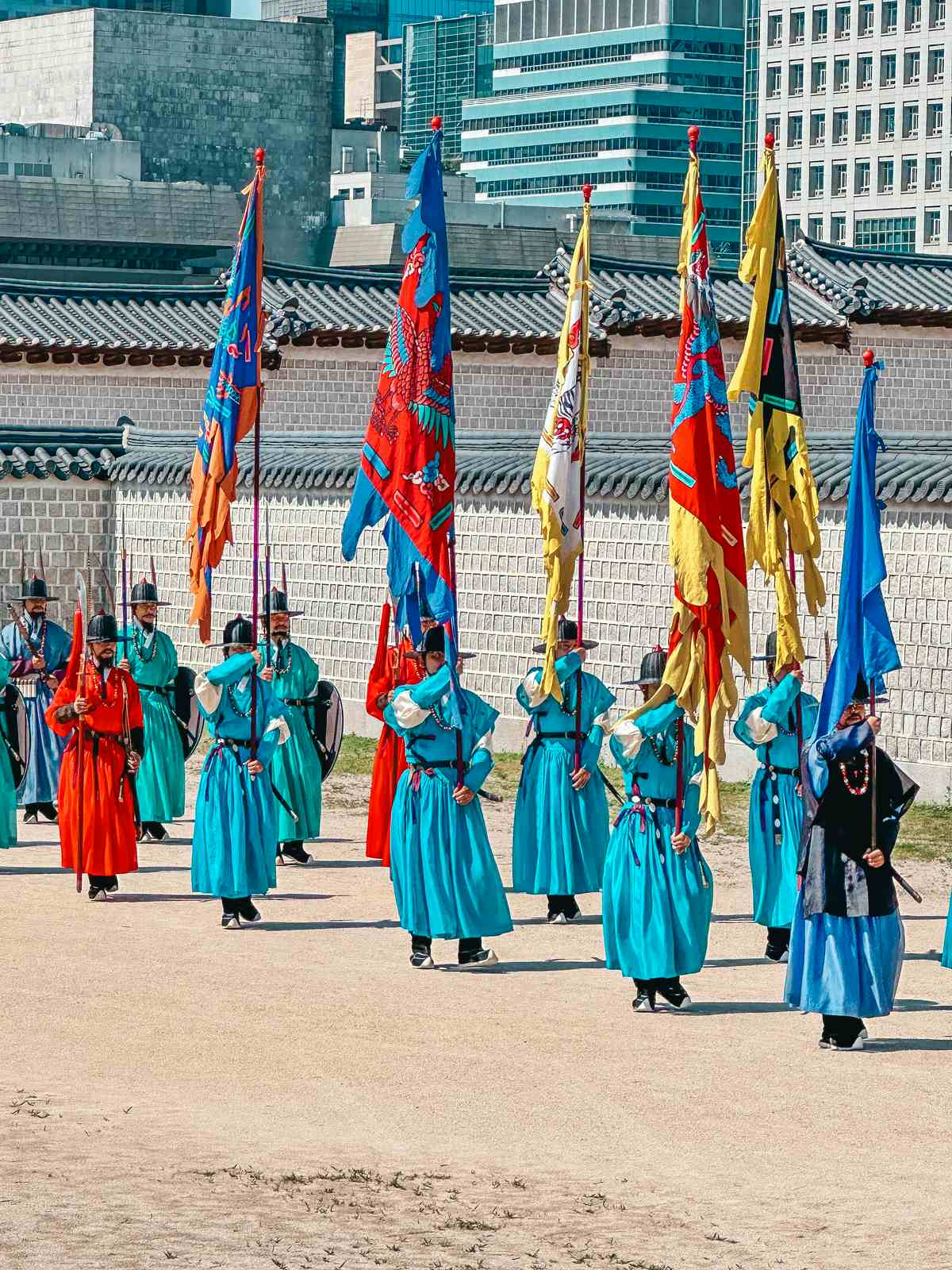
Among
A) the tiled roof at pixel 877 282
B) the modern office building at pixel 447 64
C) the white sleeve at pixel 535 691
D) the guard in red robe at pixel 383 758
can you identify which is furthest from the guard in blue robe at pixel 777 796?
the modern office building at pixel 447 64

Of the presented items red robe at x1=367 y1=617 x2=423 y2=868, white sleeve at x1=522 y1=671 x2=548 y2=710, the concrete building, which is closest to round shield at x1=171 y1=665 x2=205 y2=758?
red robe at x1=367 y1=617 x2=423 y2=868

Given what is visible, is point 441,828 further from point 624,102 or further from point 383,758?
point 624,102

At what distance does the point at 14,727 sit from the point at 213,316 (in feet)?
46.8

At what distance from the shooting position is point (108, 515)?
82.9 feet

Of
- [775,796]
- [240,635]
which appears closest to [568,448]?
[240,635]

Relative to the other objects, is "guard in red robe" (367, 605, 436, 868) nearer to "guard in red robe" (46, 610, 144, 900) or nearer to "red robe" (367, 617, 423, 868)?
"red robe" (367, 617, 423, 868)

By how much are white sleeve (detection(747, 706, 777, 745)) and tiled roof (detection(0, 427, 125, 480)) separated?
1371 cm

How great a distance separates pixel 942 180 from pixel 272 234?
1109 inches

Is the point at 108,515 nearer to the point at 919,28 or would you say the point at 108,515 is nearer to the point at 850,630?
the point at 850,630

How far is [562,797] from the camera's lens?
44.8ft

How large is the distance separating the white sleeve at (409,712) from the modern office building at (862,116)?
258 feet

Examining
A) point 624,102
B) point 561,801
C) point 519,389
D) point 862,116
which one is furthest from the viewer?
point 624,102

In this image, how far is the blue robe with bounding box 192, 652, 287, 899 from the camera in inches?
517

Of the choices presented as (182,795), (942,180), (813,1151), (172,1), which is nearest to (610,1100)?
(813,1151)
